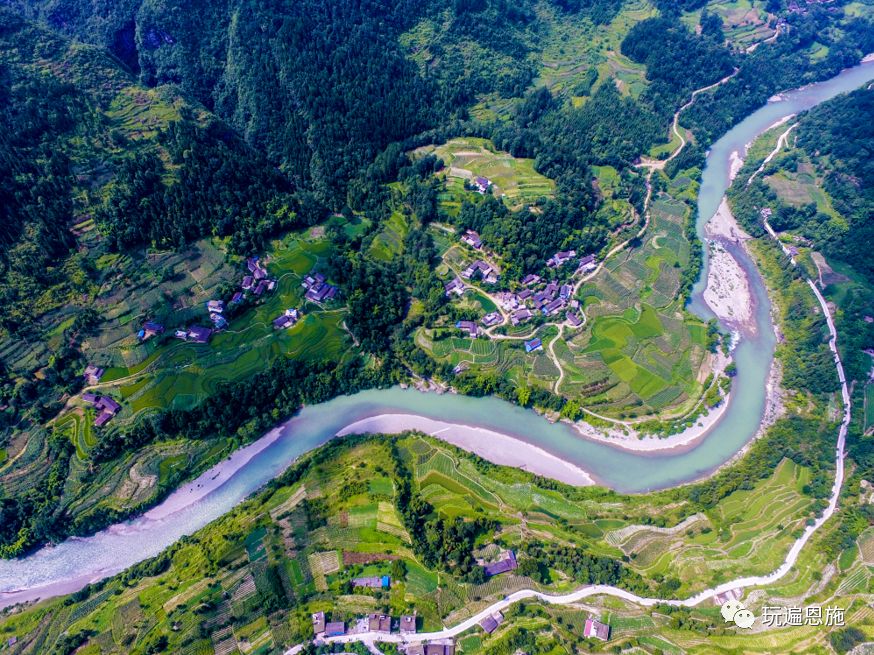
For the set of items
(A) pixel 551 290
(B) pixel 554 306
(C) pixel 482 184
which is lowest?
(B) pixel 554 306

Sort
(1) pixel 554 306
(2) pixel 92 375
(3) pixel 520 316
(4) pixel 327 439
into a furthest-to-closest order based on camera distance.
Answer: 1. (1) pixel 554 306
2. (3) pixel 520 316
3. (4) pixel 327 439
4. (2) pixel 92 375

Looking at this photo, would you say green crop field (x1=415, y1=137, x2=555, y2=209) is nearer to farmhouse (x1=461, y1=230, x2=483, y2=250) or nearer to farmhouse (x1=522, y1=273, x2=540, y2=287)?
farmhouse (x1=461, y1=230, x2=483, y2=250)

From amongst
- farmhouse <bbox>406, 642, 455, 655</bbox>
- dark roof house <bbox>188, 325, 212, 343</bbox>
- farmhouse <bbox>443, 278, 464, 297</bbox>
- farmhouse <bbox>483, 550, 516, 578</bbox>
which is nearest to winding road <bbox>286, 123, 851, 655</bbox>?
farmhouse <bbox>406, 642, 455, 655</bbox>

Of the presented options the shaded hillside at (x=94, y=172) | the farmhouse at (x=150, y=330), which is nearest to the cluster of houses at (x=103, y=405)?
the farmhouse at (x=150, y=330)

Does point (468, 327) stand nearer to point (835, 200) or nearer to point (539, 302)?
point (539, 302)

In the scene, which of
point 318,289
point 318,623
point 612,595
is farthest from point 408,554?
point 318,289

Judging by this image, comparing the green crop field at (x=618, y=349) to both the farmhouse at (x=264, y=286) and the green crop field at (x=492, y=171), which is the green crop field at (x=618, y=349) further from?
the farmhouse at (x=264, y=286)

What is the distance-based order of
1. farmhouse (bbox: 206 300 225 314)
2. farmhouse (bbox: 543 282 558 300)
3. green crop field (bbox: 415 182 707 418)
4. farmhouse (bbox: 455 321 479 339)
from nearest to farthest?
green crop field (bbox: 415 182 707 418) → farmhouse (bbox: 206 300 225 314) → farmhouse (bbox: 455 321 479 339) → farmhouse (bbox: 543 282 558 300)
